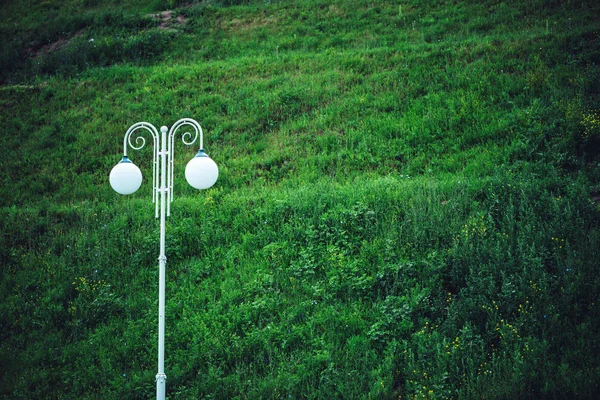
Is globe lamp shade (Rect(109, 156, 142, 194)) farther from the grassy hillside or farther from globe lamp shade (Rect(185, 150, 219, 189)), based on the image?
the grassy hillside

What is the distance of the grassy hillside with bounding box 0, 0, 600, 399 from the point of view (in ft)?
29.0

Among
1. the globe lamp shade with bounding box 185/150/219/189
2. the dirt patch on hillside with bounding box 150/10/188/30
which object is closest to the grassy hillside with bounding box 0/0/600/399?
the globe lamp shade with bounding box 185/150/219/189

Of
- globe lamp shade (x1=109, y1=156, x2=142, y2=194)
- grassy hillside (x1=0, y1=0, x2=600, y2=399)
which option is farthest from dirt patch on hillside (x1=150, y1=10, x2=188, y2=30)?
globe lamp shade (x1=109, y1=156, x2=142, y2=194)

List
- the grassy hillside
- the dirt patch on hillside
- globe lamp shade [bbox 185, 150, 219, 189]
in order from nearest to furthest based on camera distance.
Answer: globe lamp shade [bbox 185, 150, 219, 189]
the grassy hillside
the dirt patch on hillside

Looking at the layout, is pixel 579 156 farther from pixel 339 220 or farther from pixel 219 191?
pixel 219 191

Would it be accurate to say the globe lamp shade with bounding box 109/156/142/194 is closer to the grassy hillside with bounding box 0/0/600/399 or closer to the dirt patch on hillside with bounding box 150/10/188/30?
the grassy hillside with bounding box 0/0/600/399

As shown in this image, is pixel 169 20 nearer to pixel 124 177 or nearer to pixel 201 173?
pixel 124 177

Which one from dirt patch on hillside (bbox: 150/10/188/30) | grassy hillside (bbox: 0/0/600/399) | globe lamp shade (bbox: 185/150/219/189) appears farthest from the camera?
dirt patch on hillside (bbox: 150/10/188/30)

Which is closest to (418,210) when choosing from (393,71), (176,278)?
(176,278)

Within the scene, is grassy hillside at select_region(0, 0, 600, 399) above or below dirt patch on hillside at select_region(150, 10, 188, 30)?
below

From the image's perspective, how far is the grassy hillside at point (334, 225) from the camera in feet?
29.0

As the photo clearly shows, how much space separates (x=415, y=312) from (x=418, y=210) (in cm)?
282

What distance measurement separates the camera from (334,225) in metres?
11.9

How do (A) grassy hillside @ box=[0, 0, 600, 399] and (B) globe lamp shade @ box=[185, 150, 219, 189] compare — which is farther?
(A) grassy hillside @ box=[0, 0, 600, 399]
